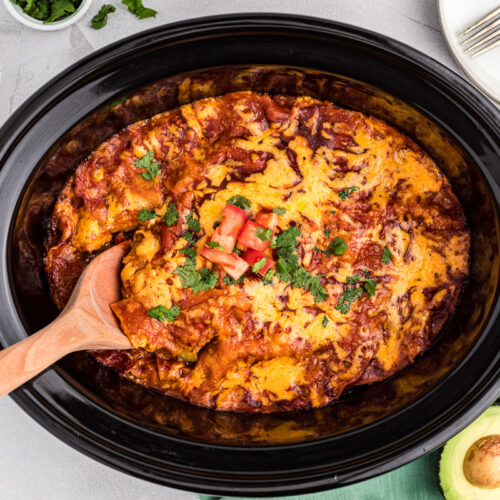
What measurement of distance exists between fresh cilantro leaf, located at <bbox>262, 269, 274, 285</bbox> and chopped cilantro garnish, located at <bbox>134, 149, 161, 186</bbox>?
0.89 m

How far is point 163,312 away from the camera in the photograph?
3.26 metres

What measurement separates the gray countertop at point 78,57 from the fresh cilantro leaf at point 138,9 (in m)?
0.04

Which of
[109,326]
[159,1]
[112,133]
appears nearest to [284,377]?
[109,326]

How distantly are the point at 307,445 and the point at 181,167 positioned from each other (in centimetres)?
178

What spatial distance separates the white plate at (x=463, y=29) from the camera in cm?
366

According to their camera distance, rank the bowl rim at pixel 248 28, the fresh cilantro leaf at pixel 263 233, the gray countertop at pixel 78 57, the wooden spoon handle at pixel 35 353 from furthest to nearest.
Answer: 1. the gray countertop at pixel 78 57
2. the fresh cilantro leaf at pixel 263 233
3. the bowl rim at pixel 248 28
4. the wooden spoon handle at pixel 35 353

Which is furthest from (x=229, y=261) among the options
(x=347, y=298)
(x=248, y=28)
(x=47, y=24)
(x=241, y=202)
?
(x=47, y=24)

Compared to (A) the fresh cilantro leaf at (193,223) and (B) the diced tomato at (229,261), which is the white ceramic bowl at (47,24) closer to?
(A) the fresh cilantro leaf at (193,223)

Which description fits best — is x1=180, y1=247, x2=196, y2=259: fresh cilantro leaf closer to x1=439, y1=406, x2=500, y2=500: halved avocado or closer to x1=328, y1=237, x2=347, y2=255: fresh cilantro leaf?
x1=328, y1=237, x2=347, y2=255: fresh cilantro leaf

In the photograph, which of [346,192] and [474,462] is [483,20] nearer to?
[346,192]

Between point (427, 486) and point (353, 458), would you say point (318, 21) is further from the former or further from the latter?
point (427, 486)

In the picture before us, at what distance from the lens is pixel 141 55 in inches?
124

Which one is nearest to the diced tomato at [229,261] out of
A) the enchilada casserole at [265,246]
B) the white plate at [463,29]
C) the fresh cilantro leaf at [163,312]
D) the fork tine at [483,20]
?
the enchilada casserole at [265,246]

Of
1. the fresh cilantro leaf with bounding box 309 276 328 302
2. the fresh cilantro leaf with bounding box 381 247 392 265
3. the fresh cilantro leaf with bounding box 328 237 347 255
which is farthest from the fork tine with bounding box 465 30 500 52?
the fresh cilantro leaf with bounding box 309 276 328 302
